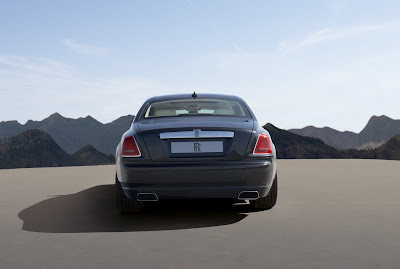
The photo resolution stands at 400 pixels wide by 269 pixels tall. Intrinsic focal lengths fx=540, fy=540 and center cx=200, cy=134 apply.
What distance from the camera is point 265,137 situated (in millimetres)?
6402

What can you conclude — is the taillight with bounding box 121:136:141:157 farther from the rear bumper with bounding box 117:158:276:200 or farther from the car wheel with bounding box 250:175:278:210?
the car wheel with bounding box 250:175:278:210

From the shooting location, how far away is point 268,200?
7.02 metres

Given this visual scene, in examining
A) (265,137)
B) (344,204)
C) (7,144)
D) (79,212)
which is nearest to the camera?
(265,137)

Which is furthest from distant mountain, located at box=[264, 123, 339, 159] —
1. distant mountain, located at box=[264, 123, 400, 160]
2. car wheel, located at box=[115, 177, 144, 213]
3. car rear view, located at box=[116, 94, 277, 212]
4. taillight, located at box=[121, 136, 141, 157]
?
taillight, located at box=[121, 136, 141, 157]

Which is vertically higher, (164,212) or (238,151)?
(238,151)

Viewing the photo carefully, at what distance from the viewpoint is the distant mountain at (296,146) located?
104m

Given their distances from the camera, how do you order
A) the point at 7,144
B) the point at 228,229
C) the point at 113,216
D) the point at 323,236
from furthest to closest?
the point at 7,144 → the point at 113,216 → the point at 228,229 → the point at 323,236

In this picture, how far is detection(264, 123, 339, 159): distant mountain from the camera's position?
340 ft

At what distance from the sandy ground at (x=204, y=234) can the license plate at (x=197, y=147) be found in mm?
861

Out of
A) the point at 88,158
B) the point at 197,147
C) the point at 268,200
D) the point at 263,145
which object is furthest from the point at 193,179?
the point at 88,158

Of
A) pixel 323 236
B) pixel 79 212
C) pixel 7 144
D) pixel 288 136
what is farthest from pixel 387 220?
pixel 7 144

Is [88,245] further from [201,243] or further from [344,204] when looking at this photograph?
[344,204]

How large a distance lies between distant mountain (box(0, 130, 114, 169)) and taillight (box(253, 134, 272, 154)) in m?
112

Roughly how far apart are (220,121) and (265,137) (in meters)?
0.57
